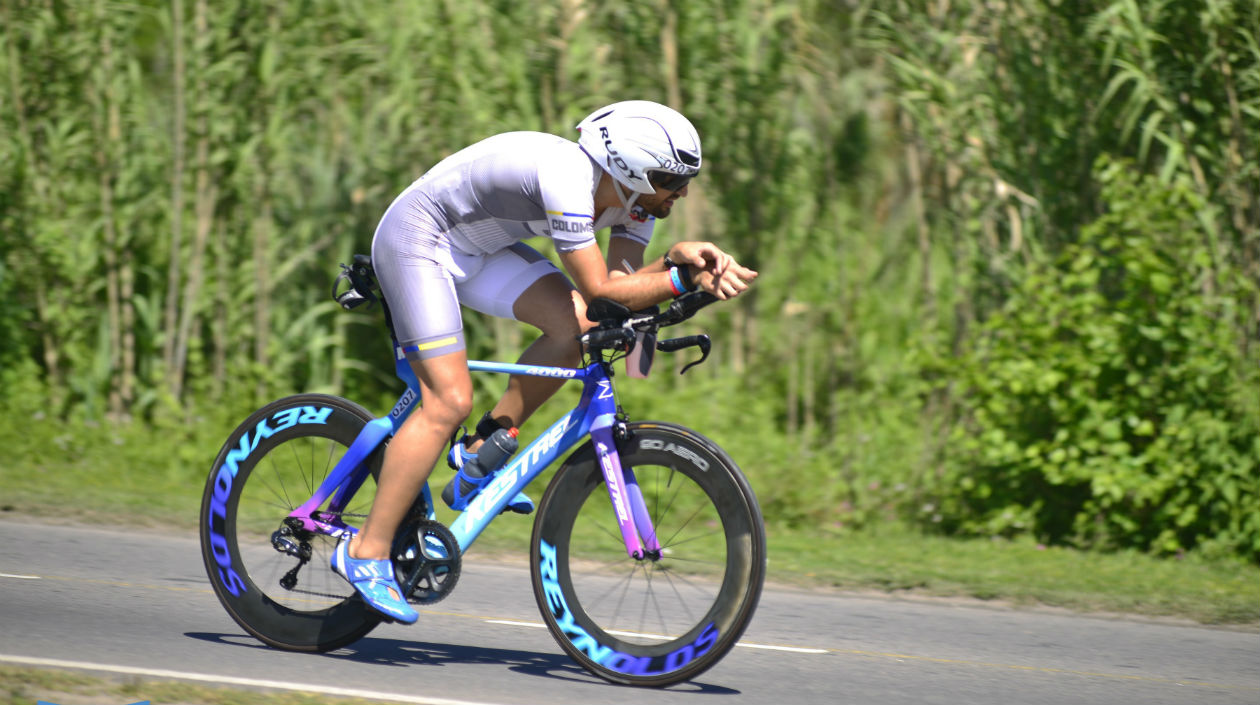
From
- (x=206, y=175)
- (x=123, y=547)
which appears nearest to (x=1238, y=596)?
(x=123, y=547)

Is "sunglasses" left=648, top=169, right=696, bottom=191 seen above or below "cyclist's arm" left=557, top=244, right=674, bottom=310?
above

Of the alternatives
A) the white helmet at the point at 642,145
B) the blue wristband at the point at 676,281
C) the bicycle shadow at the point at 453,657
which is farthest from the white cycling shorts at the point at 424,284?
the bicycle shadow at the point at 453,657

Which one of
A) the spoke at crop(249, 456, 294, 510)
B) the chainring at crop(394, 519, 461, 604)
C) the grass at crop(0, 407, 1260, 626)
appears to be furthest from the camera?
the grass at crop(0, 407, 1260, 626)

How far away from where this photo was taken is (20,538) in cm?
695

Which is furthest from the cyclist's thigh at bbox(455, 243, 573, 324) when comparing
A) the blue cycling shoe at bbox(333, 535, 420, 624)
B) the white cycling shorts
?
the blue cycling shoe at bbox(333, 535, 420, 624)

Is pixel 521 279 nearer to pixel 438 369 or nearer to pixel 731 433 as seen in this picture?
pixel 438 369

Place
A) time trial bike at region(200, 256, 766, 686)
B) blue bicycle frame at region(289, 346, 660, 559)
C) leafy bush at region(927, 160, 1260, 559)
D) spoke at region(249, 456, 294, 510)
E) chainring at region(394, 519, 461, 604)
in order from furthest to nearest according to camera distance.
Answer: leafy bush at region(927, 160, 1260, 559) < spoke at region(249, 456, 294, 510) < chainring at region(394, 519, 461, 604) < blue bicycle frame at region(289, 346, 660, 559) < time trial bike at region(200, 256, 766, 686)

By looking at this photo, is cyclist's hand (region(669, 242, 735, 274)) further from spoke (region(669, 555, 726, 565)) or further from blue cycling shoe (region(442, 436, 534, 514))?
blue cycling shoe (region(442, 436, 534, 514))

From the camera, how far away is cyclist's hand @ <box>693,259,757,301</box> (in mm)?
4152

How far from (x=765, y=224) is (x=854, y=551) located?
10.6 ft

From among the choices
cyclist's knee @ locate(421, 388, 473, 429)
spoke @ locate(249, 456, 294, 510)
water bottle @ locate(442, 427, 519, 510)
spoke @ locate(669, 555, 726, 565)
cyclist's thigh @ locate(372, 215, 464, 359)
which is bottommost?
spoke @ locate(669, 555, 726, 565)

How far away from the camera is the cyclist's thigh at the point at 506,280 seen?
484 centimetres

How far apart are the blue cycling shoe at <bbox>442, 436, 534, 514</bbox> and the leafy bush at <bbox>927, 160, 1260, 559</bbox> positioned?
436 centimetres

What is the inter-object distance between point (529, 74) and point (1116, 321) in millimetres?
4500
